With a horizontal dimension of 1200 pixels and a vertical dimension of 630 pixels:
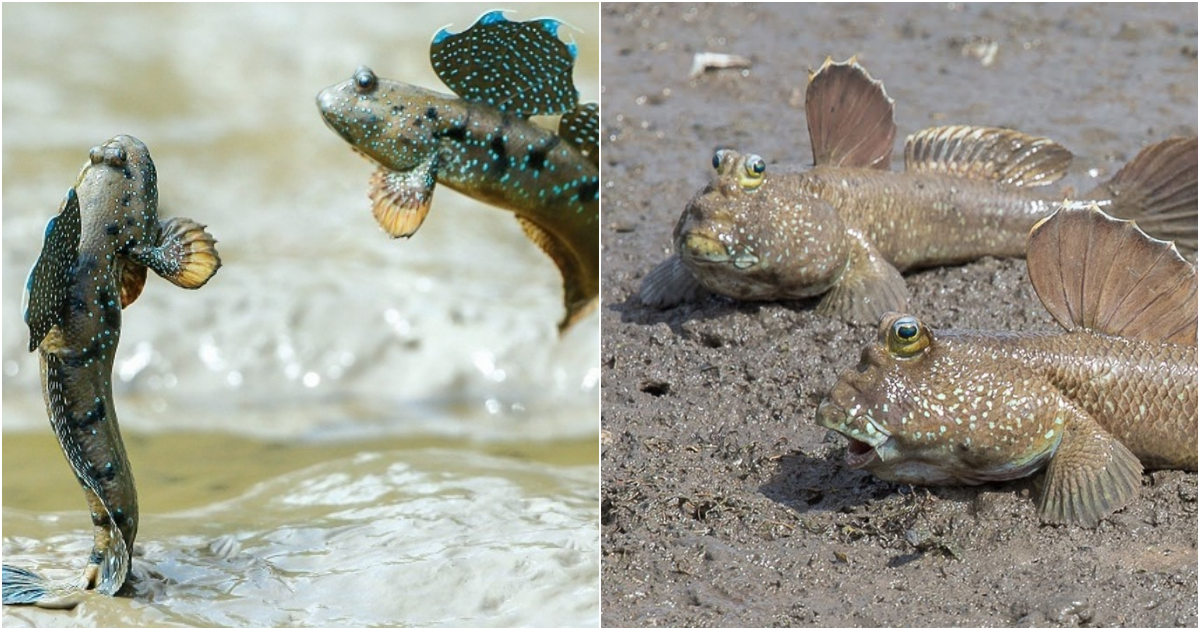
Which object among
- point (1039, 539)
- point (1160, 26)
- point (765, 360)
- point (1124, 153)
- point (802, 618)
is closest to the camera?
point (802, 618)

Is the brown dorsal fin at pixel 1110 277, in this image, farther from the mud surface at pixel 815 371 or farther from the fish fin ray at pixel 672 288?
the fish fin ray at pixel 672 288

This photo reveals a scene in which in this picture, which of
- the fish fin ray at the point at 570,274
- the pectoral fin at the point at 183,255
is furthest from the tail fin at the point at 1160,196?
the pectoral fin at the point at 183,255

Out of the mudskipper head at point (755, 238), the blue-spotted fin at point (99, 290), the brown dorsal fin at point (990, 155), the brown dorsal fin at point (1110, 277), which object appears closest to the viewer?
the blue-spotted fin at point (99, 290)

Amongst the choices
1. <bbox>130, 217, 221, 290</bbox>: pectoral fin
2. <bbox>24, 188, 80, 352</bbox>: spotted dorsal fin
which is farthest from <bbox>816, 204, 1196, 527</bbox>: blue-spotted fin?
<bbox>24, 188, 80, 352</bbox>: spotted dorsal fin

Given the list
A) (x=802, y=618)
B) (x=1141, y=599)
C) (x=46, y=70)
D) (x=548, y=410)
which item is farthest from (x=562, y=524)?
(x=46, y=70)

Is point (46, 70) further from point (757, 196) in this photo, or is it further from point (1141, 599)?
point (1141, 599)

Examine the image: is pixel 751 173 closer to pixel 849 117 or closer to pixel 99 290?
pixel 849 117
